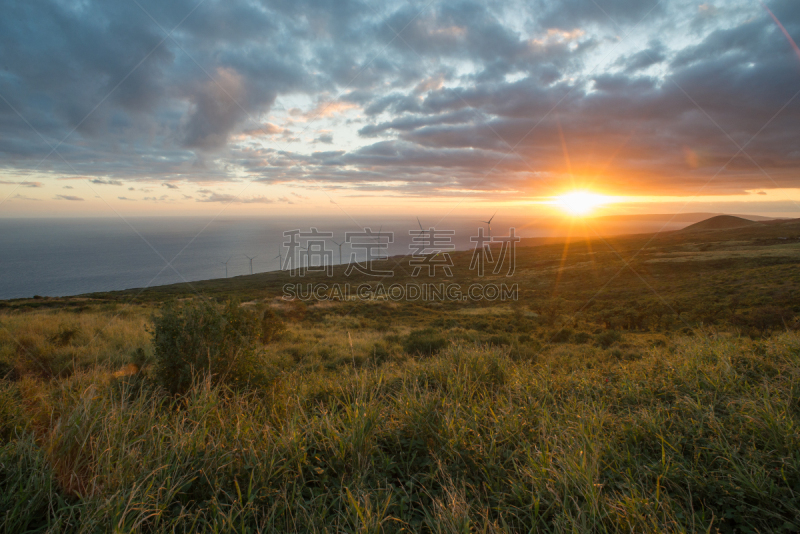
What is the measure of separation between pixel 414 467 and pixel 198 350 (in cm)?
426

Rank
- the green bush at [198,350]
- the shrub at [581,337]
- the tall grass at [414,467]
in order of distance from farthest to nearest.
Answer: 1. the shrub at [581,337]
2. the green bush at [198,350]
3. the tall grass at [414,467]

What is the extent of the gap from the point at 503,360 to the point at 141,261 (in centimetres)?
17855

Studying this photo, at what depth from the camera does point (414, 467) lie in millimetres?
3244

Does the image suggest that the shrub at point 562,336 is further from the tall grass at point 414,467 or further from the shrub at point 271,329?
the shrub at point 271,329

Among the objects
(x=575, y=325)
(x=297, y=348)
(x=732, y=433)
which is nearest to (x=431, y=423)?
(x=732, y=433)

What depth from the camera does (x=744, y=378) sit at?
4.59 m

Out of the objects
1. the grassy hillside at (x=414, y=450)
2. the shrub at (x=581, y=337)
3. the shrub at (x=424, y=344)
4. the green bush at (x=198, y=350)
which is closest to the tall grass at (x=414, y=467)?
the grassy hillside at (x=414, y=450)

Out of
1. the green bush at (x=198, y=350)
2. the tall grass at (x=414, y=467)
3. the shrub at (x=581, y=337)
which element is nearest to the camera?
the tall grass at (x=414, y=467)

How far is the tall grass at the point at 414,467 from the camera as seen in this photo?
2373 mm

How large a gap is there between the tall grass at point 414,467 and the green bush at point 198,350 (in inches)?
53.4

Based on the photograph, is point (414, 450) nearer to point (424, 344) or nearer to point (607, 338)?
point (424, 344)

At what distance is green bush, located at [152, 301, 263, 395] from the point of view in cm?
540

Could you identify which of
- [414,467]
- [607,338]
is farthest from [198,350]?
[607,338]

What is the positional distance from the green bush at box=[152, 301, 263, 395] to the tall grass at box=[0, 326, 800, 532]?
136cm
